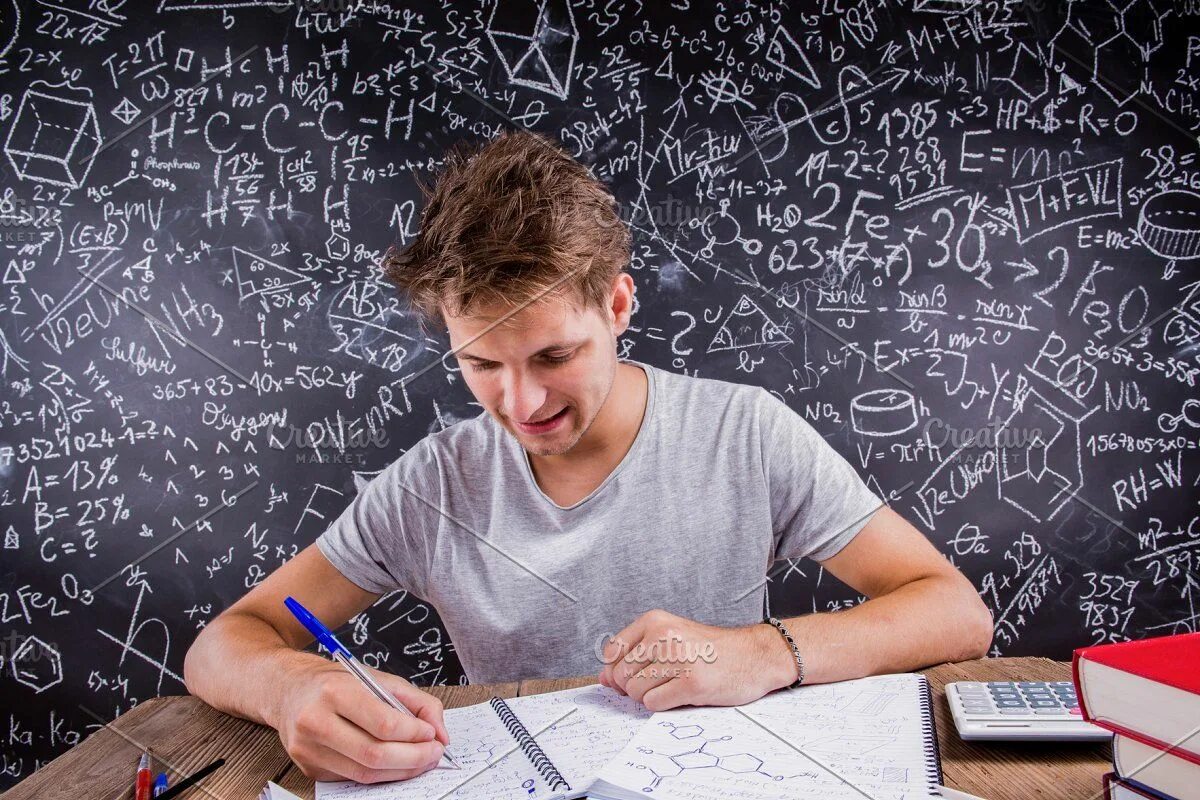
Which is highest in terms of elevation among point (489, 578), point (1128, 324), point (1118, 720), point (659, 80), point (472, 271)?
point (659, 80)

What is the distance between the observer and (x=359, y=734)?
72cm

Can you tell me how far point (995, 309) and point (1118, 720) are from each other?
82.9 inches

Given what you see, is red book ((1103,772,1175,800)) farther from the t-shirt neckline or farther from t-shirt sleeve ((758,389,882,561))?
the t-shirt neckline

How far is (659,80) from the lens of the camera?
242 cm

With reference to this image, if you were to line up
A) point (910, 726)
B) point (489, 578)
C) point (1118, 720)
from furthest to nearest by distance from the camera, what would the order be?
point (489, 578)
point (910, 726)
point (1118, 720)

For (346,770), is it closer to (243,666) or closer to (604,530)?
(243,666)

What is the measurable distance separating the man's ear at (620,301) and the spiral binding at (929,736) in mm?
635

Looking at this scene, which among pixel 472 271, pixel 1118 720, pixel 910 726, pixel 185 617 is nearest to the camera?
pixel 1118 720

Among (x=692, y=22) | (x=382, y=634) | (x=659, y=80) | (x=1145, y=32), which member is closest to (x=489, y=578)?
(x=382, y=634)

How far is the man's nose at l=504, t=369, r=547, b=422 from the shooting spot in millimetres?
1048

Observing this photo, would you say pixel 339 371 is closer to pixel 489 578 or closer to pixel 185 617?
pixel 185 617

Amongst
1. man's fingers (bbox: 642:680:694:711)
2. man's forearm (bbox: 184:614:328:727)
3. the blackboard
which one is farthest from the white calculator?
the blackboard

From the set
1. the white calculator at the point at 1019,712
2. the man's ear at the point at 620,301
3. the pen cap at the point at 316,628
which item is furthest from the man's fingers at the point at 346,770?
the man's ear at the point at 620,301

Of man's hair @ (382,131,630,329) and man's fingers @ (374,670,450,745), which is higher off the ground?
man's hair @ (382,131,630,329)
